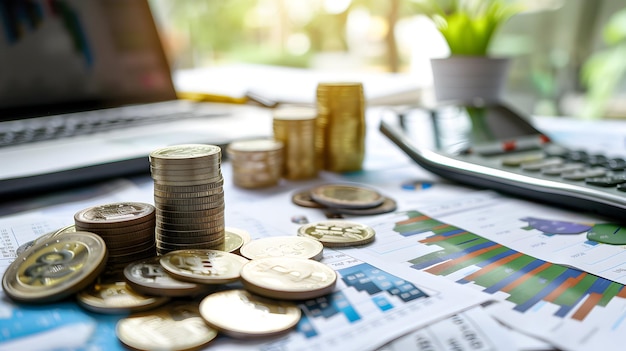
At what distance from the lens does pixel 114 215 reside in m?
0.42

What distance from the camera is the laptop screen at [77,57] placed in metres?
0.82

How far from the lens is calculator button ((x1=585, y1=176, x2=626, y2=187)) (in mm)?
527

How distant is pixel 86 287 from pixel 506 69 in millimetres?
874

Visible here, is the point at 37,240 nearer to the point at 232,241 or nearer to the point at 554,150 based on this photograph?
the point at 232,241

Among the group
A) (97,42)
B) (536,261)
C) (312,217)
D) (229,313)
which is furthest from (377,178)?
(97,42)

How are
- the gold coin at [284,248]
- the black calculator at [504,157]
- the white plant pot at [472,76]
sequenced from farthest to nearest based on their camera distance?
the white plant pot at [472,76] → the black calculator at [504,157] → the gold coin at [284,248]

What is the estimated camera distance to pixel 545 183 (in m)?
0.56

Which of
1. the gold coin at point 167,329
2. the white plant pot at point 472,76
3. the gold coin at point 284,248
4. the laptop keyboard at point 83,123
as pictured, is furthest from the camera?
the white plant pot at point 472,76

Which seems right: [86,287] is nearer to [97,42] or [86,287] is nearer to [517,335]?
[517,335]

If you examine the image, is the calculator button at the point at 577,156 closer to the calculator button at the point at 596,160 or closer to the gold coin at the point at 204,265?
the calculator button at the point at 596,160

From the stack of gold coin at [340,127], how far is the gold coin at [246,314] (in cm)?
40

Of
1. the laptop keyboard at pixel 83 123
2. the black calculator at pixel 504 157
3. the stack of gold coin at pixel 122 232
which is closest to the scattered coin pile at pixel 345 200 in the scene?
the black calculator at pixel 504 157

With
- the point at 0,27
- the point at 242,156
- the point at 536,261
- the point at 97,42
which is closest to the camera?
the point at 536,261

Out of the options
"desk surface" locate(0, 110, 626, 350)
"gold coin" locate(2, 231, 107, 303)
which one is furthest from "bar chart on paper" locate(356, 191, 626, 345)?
"gold coin" locate(2, 231, 107, 303)
